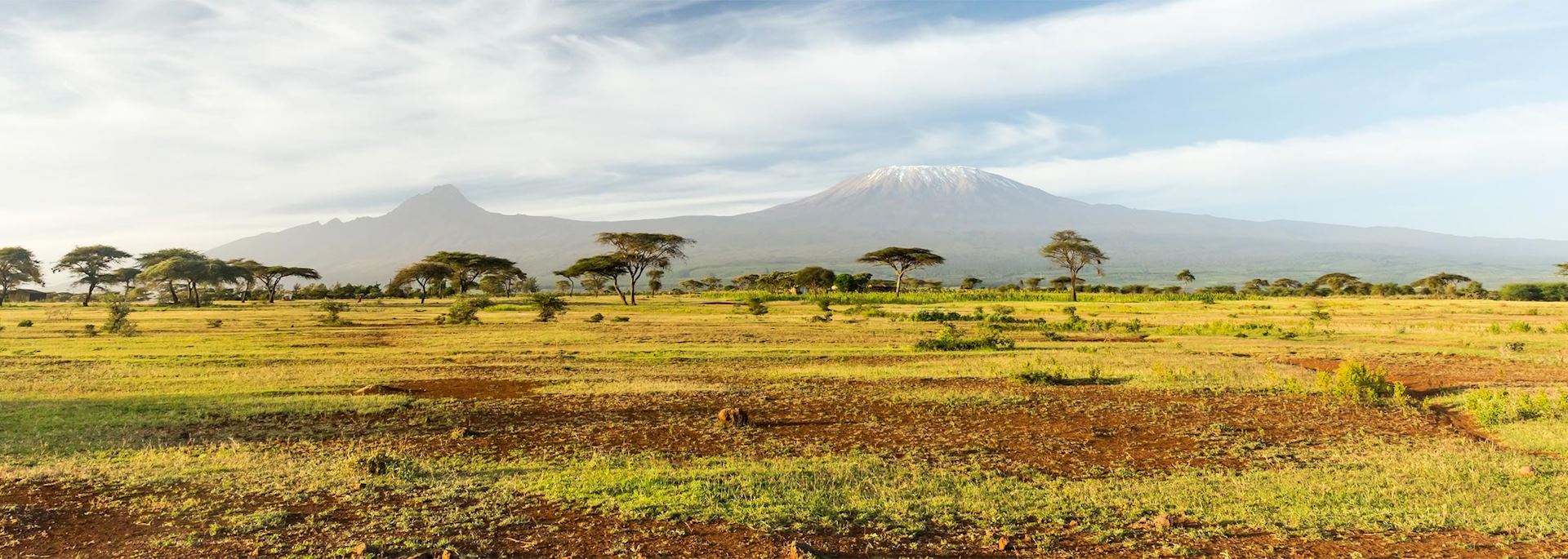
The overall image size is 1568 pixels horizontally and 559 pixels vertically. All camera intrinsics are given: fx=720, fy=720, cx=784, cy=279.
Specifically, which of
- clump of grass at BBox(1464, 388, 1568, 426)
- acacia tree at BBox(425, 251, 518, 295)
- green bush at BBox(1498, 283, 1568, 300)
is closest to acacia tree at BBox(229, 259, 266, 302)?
acacia tree at BBox(425, 251, 518, 295)

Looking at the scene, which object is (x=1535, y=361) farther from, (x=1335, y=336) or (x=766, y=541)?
(x=766, y=541)

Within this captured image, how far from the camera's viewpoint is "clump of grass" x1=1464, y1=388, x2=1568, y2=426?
9789mm

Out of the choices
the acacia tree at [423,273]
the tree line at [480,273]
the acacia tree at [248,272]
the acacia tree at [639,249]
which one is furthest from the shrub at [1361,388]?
the acacia tree at [248,272]

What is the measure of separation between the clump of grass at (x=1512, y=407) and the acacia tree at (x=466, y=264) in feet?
203

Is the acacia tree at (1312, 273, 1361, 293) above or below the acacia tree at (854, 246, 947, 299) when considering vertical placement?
below

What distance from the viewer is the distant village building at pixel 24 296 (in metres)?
66.4

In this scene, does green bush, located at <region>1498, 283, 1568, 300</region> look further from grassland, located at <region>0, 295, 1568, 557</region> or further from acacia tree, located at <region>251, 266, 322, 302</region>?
acacia tree, located at <region>251, 266, 322, 302</region>

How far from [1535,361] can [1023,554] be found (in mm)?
18636

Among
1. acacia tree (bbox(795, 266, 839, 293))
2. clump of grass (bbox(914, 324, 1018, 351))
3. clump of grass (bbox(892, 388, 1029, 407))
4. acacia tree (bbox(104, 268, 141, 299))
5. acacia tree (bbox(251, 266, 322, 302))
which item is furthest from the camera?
acacia tree (bbox(795, 266, 839, 293))

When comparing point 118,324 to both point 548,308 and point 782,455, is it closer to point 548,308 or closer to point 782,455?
point 548,308

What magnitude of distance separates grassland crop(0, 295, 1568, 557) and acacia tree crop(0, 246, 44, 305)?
51637 mm

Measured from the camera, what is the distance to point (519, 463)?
7695 millimetres

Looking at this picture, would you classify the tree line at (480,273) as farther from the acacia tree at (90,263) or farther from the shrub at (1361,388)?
the shrub at (1361,388)

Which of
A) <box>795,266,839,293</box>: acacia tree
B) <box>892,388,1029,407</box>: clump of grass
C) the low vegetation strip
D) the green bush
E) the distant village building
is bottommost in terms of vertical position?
<box>892,388,1029,407</box>: clump of grass
